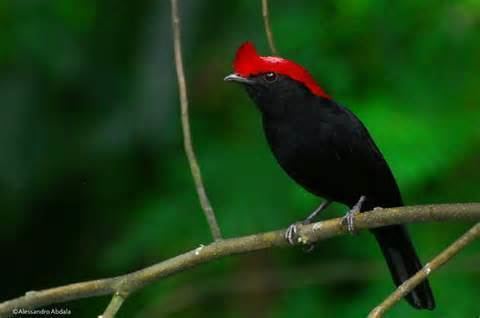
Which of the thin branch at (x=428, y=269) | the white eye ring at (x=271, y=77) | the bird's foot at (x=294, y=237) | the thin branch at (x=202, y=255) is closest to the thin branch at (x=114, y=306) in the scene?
the thin branch at (x=202, y=255)

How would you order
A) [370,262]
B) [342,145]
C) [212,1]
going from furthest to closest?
[370,262] → [212,1] → [342,145]

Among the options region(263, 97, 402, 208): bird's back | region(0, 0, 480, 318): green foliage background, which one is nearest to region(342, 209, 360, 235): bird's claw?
region(263, 97, 402, 208): bird's back

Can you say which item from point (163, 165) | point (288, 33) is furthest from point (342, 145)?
point (163, 165)

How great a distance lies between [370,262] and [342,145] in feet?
3.53

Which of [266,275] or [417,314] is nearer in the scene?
[417,314]

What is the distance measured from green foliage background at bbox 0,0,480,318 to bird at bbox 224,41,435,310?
0.34 meters

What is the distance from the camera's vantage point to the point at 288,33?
16.6 feet

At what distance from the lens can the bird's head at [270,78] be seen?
166 inches

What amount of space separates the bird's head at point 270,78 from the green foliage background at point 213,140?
0.46 m

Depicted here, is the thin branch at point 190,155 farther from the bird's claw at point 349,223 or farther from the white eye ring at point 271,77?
the white eye ring at point 271,77

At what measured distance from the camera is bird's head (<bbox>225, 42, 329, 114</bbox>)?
13.8 feet

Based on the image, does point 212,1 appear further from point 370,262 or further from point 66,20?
point 370,262

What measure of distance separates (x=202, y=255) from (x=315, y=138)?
3.21 ft

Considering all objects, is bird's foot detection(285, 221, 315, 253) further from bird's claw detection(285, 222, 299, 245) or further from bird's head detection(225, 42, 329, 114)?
bird's head detection(225, 42, 329, 114)
